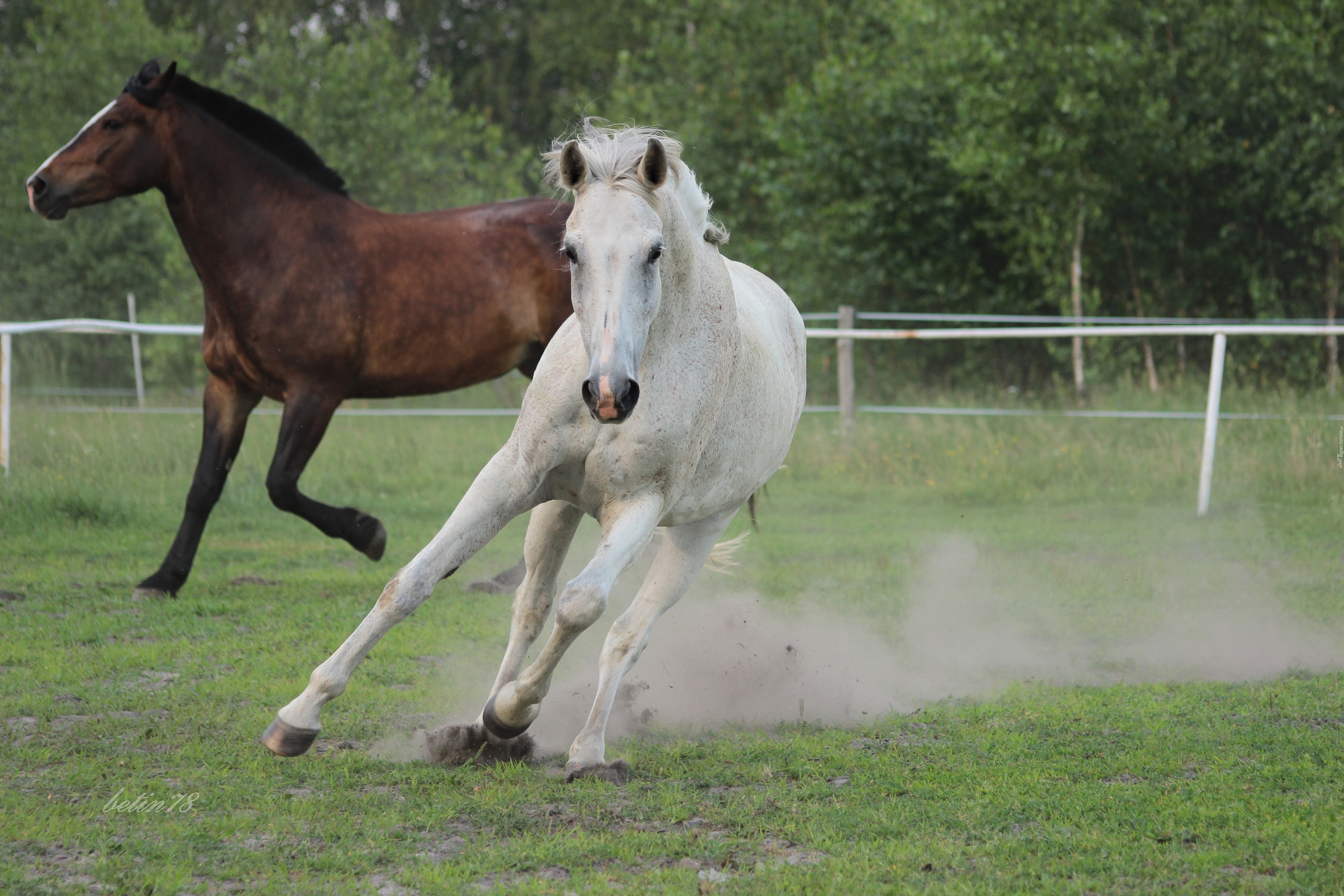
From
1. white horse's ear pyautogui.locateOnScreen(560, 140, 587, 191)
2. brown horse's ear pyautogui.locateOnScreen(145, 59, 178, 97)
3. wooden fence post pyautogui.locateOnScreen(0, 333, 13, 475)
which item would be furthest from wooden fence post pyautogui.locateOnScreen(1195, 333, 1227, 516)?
wooden fence post pyautogui.locateOnScreen(0, 333, 13, 475)

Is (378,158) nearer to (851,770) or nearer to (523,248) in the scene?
(523,248)

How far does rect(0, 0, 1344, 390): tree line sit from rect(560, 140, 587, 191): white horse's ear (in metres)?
10.4

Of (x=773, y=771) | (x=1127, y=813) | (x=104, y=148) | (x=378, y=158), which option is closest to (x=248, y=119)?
(x=104, y=148)

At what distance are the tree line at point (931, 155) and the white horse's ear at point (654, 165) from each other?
34.4ft

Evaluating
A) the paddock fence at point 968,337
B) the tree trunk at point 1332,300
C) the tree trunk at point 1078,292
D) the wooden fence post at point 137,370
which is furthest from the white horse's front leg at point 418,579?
the tree trunk at point 1332,300

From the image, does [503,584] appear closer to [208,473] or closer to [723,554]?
[208,473]

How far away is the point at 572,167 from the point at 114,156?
3.83m

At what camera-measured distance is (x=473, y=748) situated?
3697mm

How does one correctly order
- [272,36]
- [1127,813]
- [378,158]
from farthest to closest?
[272,36]
[378,158]
[1127,813]

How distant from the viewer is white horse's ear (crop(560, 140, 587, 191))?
309 cm

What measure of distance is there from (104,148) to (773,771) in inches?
186

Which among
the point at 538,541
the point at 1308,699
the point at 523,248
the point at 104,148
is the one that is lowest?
the point at 1308,699

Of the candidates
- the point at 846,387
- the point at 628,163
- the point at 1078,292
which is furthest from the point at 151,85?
the point at 1078,292

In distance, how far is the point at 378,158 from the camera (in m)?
20.7
